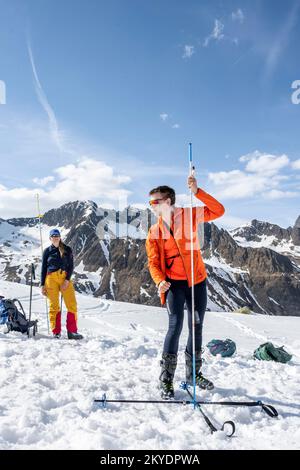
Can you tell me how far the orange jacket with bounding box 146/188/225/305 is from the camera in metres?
5.38

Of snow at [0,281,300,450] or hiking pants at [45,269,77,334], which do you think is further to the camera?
hiking pants at [45,269,77,334]

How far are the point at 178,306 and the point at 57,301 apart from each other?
5.09m

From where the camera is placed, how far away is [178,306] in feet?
17.6

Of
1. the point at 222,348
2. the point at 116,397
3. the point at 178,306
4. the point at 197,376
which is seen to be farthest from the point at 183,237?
the point at 222,348

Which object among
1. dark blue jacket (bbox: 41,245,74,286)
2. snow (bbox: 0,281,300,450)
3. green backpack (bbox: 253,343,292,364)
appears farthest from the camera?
dark blue jacket (bbox: 41,245,74,286)

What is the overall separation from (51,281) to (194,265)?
531 centimetres

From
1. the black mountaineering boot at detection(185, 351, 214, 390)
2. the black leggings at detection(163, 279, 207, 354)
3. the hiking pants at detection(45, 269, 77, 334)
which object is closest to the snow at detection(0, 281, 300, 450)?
the black mountaineering boot at detection(185, 351, 214, 390)

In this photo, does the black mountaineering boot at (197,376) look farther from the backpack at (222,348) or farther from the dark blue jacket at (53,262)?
the dark blue jacket at (53,262)

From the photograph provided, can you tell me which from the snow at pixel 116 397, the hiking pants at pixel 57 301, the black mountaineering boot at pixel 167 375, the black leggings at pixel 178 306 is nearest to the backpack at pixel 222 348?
the snow at pixel 116 397

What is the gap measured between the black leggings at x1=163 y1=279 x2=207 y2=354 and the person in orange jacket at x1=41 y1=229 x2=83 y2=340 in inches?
184

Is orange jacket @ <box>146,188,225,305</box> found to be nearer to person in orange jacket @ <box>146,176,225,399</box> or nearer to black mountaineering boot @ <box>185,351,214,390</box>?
person in orange jacket @ <box>146,176,225,399</box>

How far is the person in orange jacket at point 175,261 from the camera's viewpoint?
5320mm

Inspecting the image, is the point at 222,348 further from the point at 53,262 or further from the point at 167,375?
the point at 53,262

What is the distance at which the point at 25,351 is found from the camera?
7340 millimetres
